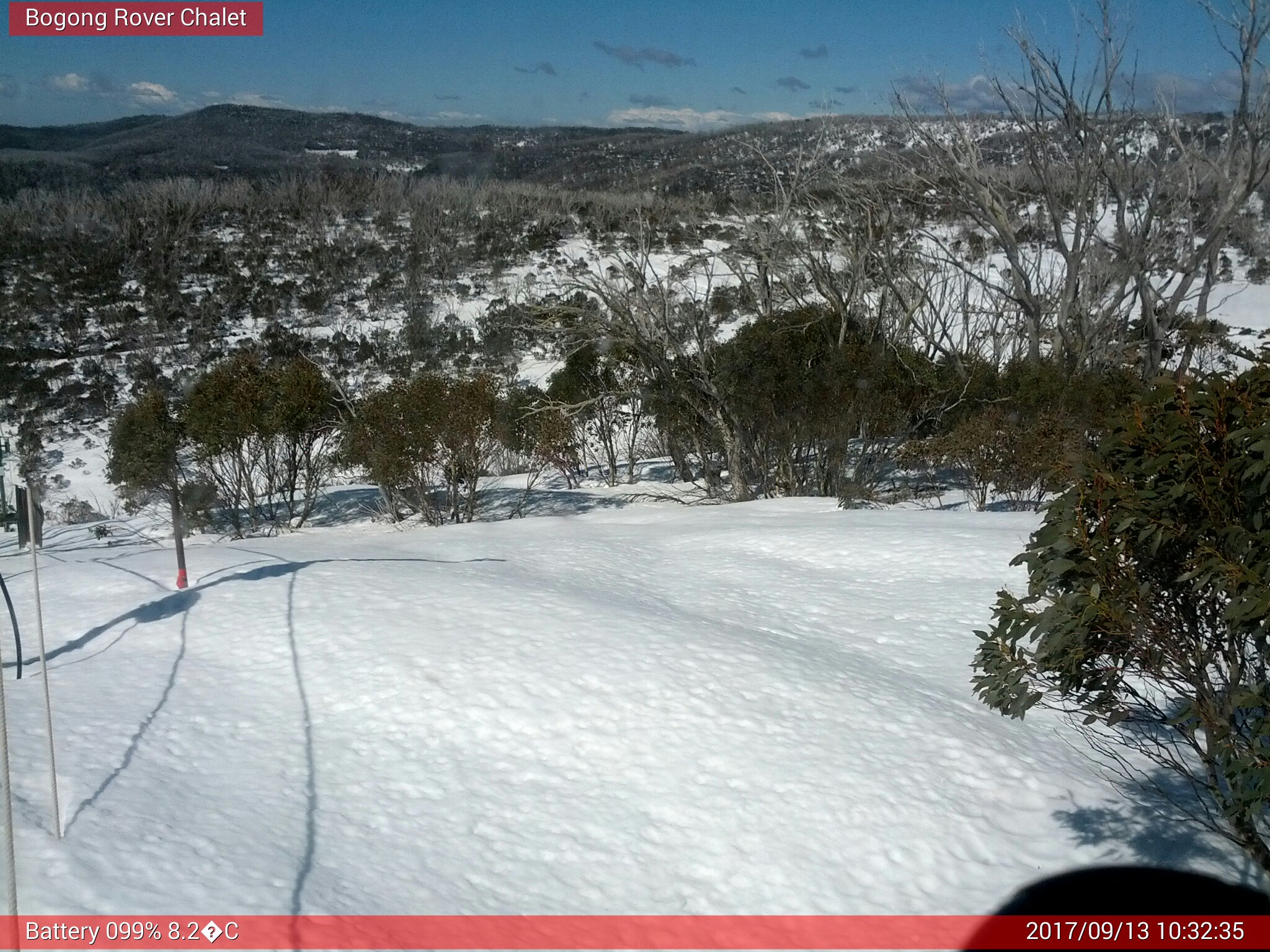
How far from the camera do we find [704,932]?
4566mm

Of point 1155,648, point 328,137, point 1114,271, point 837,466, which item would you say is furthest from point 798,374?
point 328,137

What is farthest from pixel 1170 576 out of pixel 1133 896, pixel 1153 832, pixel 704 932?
pixel 704 932

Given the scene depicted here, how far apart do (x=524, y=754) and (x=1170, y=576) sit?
3.80 metres

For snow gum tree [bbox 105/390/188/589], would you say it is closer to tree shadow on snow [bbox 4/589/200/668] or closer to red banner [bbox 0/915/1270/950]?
tree shadow on snow [bbox 4/589/200/668]

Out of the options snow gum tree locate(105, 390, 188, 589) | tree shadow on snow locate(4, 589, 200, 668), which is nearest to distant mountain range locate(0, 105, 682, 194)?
snow gum tree locate(105, 390, 188, 589)

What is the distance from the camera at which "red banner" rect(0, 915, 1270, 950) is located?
13.2 ft

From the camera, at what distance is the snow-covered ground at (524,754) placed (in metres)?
4.77

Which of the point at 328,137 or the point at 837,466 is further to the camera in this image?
the point at 328,137

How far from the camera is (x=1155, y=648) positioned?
14.0 feet

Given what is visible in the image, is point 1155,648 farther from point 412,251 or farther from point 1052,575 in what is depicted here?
point 412,251

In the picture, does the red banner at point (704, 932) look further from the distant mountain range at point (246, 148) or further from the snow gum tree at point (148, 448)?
the distant mountain range at point (246, 148)

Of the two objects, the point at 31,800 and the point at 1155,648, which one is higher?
the point at 1155,648

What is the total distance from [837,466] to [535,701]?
12.2m

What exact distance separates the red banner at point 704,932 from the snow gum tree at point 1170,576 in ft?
2.14
